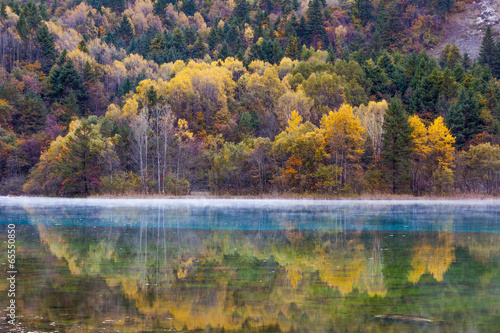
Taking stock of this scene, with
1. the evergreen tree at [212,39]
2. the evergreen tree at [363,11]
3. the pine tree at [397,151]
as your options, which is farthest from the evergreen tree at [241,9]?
the pine tree at [397,151]

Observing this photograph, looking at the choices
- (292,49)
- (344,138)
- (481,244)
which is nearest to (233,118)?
(344,138)

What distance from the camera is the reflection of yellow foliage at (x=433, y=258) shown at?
48.6ft

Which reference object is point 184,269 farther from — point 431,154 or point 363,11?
point 363,11

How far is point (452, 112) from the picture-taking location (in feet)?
225

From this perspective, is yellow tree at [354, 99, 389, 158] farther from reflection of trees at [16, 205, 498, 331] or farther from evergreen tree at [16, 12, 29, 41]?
evergreen tree at [16, 12, 29, 41]

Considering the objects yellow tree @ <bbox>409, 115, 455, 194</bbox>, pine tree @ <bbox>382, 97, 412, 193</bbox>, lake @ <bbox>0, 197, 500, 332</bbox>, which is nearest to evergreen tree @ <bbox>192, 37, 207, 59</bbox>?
pine tree @ <bbox>382, 97, 412, 193</bbox>

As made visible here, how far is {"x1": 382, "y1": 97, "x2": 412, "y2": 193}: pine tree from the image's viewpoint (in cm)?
6169

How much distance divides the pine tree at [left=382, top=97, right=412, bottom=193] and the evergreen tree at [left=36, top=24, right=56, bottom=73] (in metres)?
65.9

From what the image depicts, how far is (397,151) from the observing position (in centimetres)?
6159

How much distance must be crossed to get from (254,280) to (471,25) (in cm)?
15421

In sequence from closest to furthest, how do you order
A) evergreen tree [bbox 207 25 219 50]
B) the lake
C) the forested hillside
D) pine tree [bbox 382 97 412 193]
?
1. the lake
2. pine tree [bbox 382 97 412 193]
3. the forested hillside
4. evergreen tree [bbox 207 25 219 50]

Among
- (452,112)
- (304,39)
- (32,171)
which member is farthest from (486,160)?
(304,39)

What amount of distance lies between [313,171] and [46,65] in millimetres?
60683

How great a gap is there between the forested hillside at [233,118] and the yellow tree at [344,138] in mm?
158
